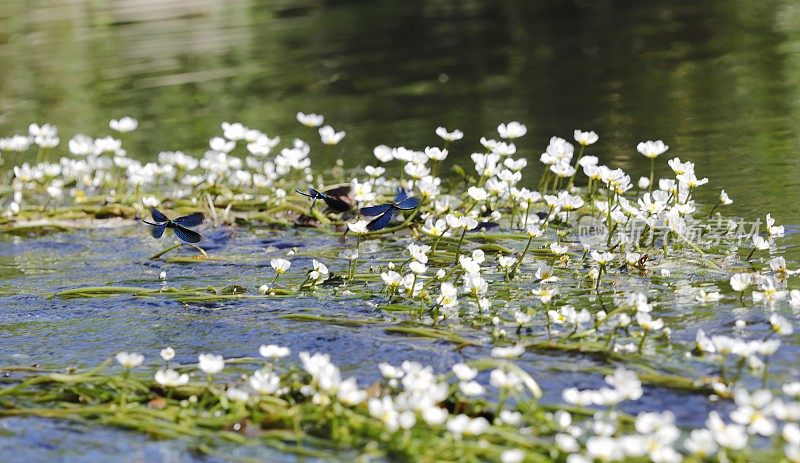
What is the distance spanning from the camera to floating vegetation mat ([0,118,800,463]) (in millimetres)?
2801

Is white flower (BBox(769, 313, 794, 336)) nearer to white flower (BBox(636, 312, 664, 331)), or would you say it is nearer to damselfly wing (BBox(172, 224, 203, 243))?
white flower (BBox(636, 312, 664, 331))

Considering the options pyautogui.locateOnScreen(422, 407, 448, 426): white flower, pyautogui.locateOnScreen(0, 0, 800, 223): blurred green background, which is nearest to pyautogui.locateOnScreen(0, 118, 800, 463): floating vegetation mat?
pyautogui.locateOnScreen(422, 407, 448, 426): white flower

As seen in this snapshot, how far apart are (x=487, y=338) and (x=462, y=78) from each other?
8400 mm

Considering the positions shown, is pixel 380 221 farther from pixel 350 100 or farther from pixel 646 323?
pixel 350 100

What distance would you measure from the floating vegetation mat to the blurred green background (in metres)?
1.03

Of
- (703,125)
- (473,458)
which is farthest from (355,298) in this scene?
(703,125)

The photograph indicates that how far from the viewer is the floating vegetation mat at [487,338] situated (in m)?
2.80

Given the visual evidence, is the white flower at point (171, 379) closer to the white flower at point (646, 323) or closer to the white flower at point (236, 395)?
the white flower at point (236, 395)

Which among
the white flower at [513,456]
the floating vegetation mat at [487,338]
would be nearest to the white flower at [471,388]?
the floating vegetation mat at [487,338]

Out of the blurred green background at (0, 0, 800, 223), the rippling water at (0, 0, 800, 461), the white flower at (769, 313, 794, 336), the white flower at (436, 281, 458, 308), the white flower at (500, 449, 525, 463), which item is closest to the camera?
the white flower at (500, 449, 525, 463)

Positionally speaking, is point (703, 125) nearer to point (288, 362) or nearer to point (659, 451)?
point (288, 362)

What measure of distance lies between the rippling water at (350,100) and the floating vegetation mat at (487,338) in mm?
70

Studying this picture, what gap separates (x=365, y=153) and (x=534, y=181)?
189 cm

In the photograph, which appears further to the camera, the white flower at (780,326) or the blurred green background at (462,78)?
the blurred green background at (462,78)
